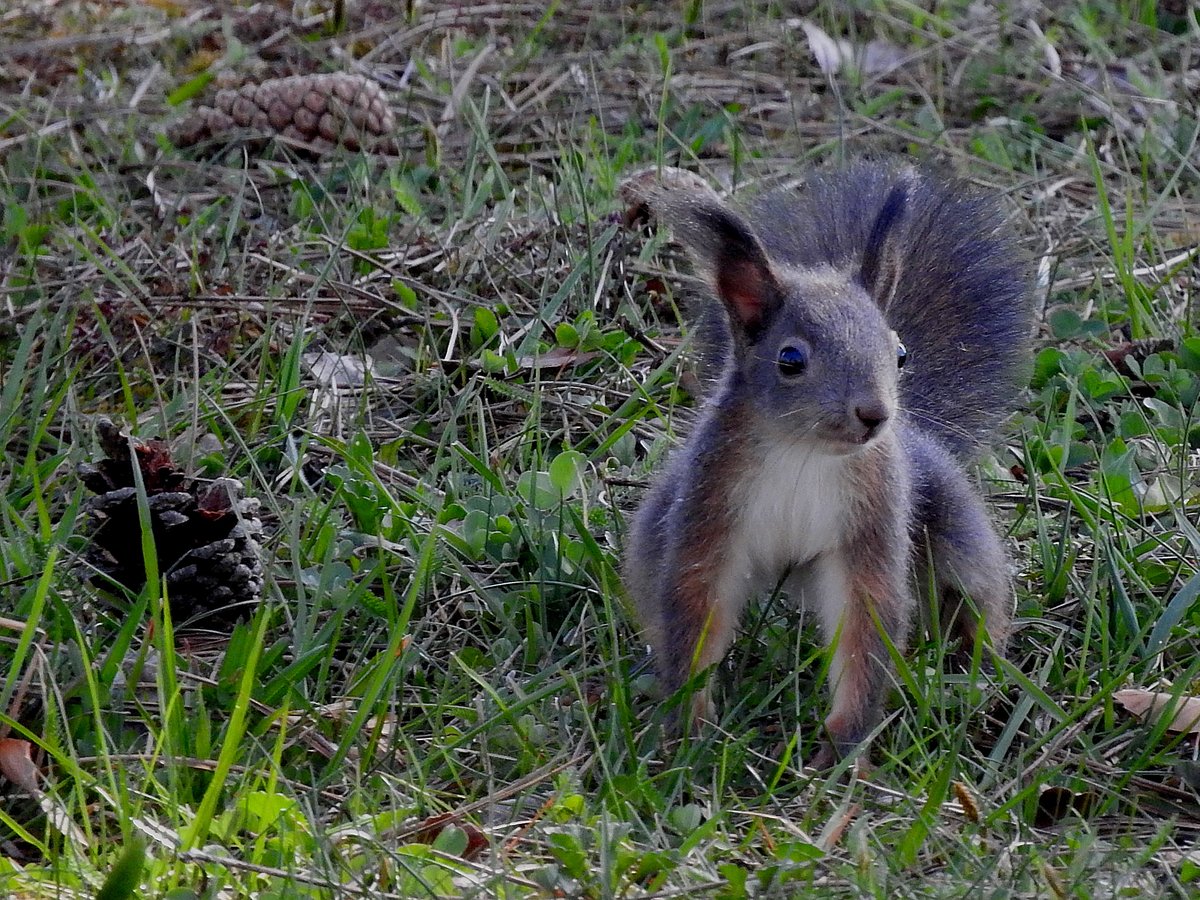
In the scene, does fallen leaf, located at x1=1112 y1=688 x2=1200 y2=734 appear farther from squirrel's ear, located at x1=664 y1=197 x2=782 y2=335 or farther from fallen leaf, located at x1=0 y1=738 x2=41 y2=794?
fallen leaf, located at x1=0 y1=738 x2=41 y2=794

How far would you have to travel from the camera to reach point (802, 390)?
233 centimetres

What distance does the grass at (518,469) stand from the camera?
6.70 feet

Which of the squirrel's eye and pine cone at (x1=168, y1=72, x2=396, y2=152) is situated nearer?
the squirrel's eye

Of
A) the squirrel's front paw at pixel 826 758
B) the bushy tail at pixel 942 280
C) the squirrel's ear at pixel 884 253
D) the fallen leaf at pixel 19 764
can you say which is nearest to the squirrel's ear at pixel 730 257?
the squirrel's ear at pixel 884 253

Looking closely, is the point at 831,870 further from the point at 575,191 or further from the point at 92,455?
the point at 575,191

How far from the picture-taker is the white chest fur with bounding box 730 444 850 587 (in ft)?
7.79

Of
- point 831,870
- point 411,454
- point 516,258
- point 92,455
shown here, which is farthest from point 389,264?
point 831,870

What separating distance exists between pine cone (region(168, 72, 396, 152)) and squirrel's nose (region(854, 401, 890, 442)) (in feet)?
8.57

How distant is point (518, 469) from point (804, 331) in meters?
0.94

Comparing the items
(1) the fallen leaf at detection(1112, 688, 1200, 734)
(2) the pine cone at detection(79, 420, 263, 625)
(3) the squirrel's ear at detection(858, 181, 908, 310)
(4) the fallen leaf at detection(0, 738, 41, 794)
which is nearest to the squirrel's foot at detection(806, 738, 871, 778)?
(1) the fallen leaf at detection(1112, 688, 1200, 734)

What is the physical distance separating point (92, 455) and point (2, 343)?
24.4 inches

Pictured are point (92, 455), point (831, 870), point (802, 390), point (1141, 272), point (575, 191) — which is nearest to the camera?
point (831, 870)

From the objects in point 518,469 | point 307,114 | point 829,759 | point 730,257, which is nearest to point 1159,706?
point 829,759

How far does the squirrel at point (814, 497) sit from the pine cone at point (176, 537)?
653 mm
